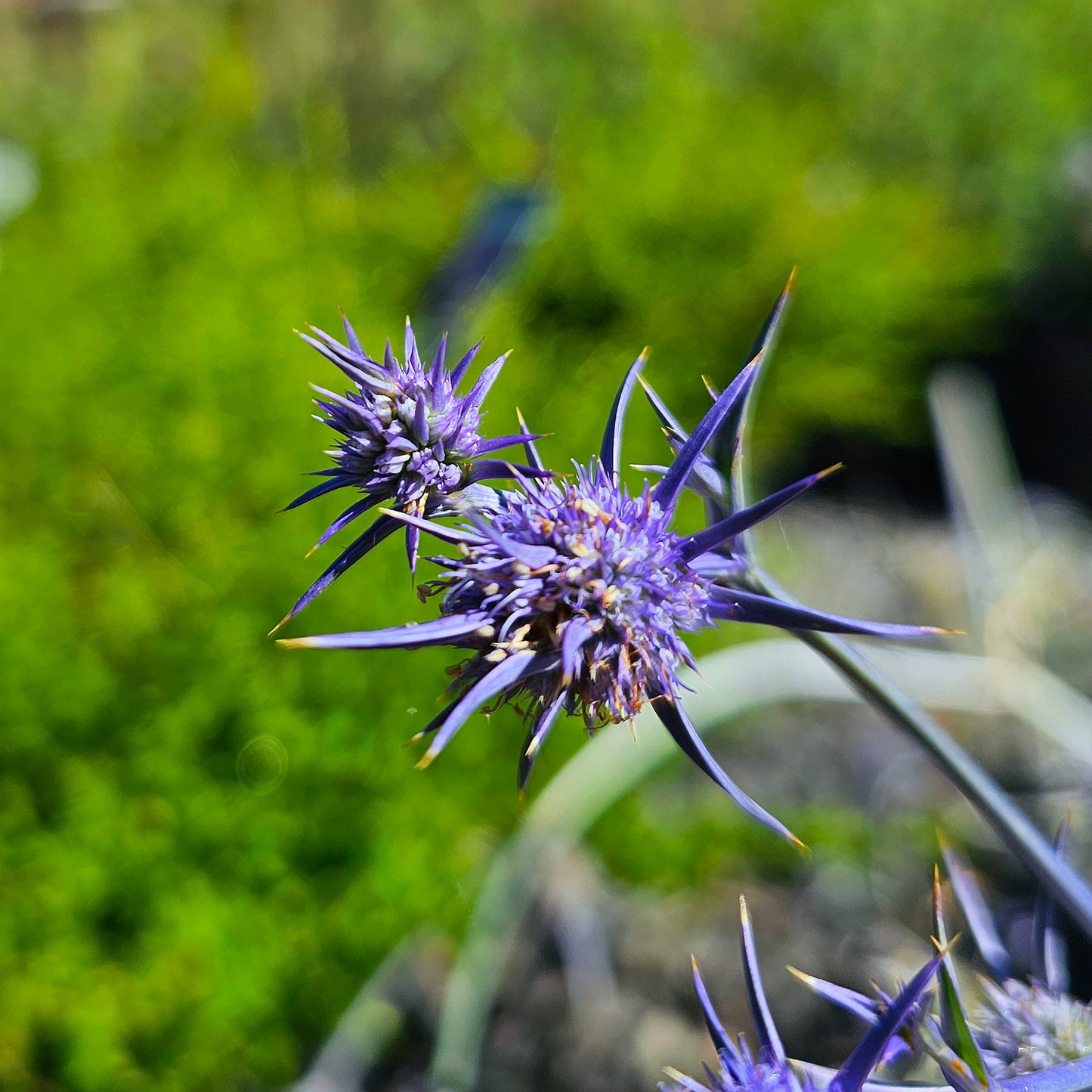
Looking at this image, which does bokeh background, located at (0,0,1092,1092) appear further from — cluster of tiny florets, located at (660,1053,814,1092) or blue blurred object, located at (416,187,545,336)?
cluster of tiny florets, located at (660,1053,814,1092)

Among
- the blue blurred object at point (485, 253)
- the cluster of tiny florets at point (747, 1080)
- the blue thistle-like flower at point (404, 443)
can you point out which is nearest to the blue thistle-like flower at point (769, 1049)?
the cluster of tiny florets at point (747, 1080)

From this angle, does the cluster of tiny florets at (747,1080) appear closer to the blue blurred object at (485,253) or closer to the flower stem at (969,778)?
the flower stem at (969,778)

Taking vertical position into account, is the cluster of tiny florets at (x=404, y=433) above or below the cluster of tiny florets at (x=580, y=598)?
above

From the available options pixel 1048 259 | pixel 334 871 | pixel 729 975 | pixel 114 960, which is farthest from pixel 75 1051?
pixel 1048 259

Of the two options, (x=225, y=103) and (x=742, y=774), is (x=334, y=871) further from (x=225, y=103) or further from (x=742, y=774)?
(x=225, y=103)

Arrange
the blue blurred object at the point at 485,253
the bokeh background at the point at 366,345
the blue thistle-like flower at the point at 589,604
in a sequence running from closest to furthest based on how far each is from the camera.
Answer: the blue thistle-like flower at the point at 589,604
the blue blurred object at the point at 485,253
the bokeh background at the point at 366,345

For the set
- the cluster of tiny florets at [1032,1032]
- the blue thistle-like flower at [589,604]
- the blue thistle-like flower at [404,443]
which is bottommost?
the cluster of tiny florets at [1032,1032]

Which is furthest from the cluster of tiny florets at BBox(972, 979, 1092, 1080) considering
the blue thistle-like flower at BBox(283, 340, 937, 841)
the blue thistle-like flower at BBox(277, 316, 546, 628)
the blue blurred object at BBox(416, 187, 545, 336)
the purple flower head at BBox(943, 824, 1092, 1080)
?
the blue blurred object at BBox(416, 187, 545, 336)
